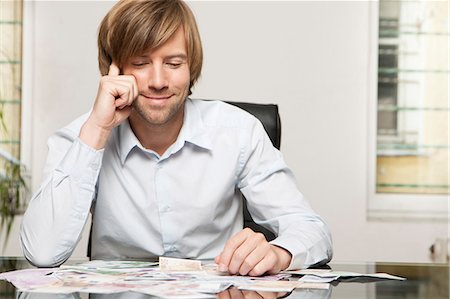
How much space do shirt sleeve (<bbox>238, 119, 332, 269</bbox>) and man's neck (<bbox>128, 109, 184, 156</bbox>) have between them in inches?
6.6

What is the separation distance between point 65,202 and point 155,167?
25cm

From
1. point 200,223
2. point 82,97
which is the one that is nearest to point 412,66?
point 82,97

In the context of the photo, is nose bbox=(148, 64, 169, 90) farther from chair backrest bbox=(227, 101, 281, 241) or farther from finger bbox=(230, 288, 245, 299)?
finger bbox=(230, 288, 245, 299)

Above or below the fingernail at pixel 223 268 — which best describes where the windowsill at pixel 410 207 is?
below

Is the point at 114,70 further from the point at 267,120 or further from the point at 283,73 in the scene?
the point at 283,73

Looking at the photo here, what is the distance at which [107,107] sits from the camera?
6.04 feet

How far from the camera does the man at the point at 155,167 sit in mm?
1807

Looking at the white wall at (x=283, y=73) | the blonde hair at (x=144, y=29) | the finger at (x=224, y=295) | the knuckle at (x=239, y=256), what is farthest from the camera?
the white wall at (x=283, y=73)

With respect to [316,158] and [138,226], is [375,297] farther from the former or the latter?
[316,158]

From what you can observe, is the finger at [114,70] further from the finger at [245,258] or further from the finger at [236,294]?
the finger at [236,294]

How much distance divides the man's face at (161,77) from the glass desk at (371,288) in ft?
1.45

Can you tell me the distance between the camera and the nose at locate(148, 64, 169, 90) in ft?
5.97

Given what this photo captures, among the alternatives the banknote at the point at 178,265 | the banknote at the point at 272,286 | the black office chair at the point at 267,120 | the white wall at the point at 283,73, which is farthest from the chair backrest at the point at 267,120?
the white wall at the point at 283,73

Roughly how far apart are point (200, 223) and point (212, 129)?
9.3 inches
